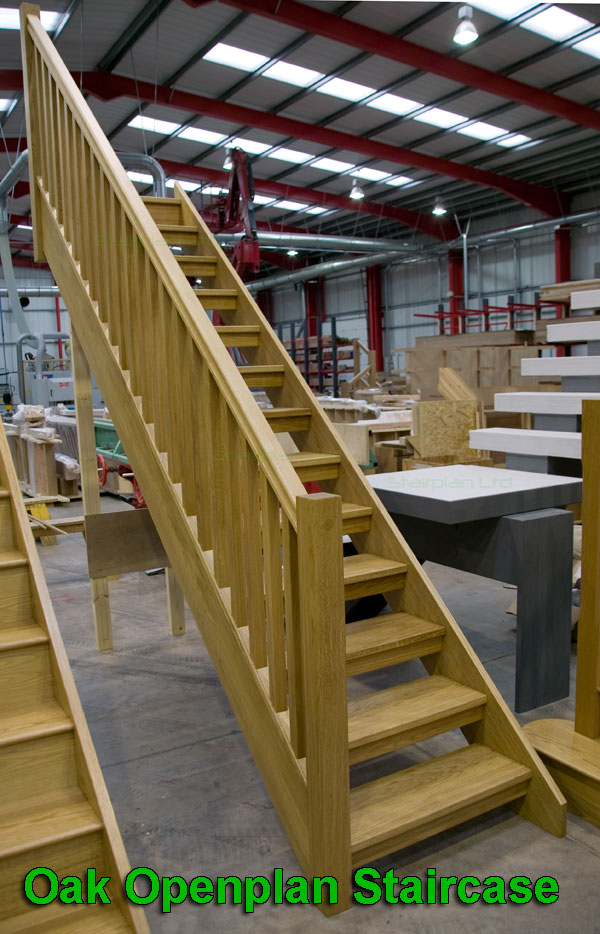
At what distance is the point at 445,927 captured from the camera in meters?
2.15

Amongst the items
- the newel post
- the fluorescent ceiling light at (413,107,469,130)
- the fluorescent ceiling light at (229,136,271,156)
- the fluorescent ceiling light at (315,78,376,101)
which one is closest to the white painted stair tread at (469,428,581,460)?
the newel post

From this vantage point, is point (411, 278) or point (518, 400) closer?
point (518, 400)

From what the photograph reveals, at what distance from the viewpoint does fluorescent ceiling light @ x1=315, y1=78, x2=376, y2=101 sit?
10.1 meters

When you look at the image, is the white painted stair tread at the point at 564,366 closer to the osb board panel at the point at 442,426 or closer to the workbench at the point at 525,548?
the workbench at the point at 525,548

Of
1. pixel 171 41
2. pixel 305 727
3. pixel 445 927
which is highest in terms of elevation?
pixel 171 41

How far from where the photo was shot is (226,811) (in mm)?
2768

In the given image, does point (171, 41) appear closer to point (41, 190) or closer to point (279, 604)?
point (41, 190)

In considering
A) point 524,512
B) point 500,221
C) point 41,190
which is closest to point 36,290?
point 500,221

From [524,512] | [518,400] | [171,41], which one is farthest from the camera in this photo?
[171,41]

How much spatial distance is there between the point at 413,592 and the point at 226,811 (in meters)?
1.16

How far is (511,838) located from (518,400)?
3244mm

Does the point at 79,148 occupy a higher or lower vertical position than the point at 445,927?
higher

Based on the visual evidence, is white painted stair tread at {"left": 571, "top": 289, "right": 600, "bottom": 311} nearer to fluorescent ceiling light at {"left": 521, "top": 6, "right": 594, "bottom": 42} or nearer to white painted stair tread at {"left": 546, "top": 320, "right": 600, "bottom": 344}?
white painted stair tread at {"left": 546, "top": 320, "right": 600, "bottom": 344}

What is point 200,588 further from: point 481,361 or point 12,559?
point 481,361
